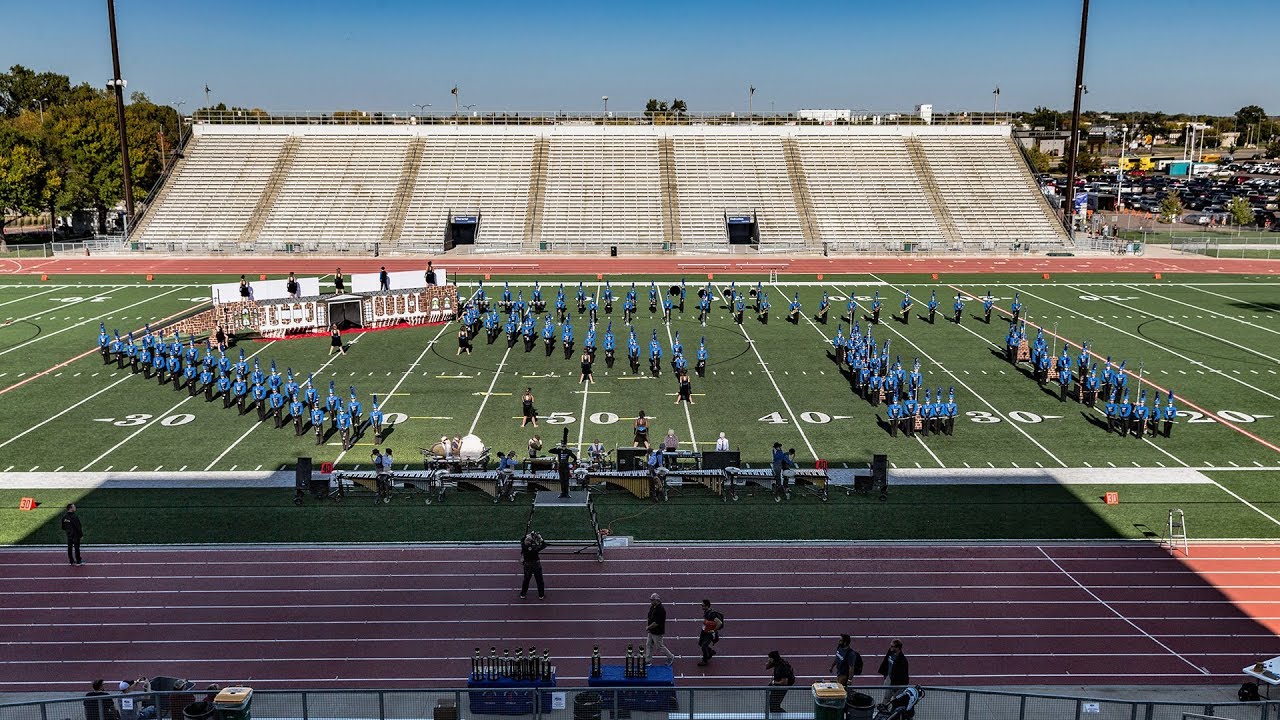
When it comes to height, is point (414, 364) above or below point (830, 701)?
below

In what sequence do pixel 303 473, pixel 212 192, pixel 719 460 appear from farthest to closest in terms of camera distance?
pixel 212 192, pixel 719 460, pixel 303 473

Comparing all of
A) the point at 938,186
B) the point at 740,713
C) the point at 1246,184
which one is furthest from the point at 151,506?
the point at 1246,184

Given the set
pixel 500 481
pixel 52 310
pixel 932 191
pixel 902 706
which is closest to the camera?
pixel 902 706

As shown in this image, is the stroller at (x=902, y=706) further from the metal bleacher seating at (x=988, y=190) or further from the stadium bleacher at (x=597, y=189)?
the metal bleacher seating at (x=988, y=190)

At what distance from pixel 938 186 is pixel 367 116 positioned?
1620 inches

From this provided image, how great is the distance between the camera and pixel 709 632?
1273 centimetres

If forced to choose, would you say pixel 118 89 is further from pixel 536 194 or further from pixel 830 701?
pixel 830 701

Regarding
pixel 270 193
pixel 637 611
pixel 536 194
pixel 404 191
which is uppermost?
pixel 404 191

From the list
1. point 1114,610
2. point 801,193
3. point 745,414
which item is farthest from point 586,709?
point 801,193

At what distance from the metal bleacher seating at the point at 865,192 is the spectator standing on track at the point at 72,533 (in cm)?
A: 4774

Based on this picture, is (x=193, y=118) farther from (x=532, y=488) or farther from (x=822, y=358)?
(x=532, y=488)

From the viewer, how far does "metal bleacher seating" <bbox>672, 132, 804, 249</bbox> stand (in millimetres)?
60500

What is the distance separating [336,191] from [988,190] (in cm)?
4271

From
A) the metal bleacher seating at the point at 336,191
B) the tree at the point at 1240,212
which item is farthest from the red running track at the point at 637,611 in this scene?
the tree at the point at 1240,212
